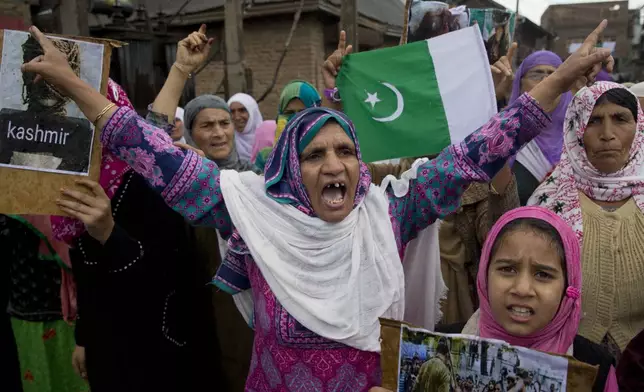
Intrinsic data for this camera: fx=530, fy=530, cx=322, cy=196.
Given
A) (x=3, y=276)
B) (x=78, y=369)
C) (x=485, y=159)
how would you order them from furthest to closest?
1. (x=3, y=276)
2. (x=78, y=369)
3. (x=485, y=159)

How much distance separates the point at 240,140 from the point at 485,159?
4306 millimetres

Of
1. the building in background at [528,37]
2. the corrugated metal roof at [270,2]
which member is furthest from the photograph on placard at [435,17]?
the building in background at [528,37]

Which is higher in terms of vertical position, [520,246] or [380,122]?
[380,122]

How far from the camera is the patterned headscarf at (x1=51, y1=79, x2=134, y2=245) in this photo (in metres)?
2.08

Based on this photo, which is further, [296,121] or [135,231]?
[135,231]

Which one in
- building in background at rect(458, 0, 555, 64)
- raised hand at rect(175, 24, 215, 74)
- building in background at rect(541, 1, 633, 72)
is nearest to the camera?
raised hand at rect(175, 24, 215, 74)

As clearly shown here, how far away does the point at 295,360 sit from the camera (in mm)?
1785

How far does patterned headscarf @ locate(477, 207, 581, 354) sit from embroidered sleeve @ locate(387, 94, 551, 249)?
223mm

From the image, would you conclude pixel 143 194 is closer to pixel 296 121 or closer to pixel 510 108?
pixel 296 121

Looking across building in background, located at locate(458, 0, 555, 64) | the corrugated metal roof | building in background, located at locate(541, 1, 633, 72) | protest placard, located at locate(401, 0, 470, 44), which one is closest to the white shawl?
protest placard, located at locate(401, 0, 470, 44)

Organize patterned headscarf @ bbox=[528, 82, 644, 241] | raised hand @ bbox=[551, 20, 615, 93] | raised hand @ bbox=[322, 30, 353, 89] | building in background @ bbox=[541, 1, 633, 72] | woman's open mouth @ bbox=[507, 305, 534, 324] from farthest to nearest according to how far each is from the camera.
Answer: building in background @ bbox=[541, 1, 633, 72] → raised hand @ bbox=[322, 30, 353, 89] → patterned headscarf @ bbox=[528, 82, 644, 241] → raised hand @ bbox=[551, 20, 615, 93] → woman's open mouth @ bbox=[507, 305, 534, 324]

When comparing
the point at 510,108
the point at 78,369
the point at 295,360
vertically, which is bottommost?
the point at 78,369

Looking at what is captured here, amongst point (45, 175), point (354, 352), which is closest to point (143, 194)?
point (45, 175)

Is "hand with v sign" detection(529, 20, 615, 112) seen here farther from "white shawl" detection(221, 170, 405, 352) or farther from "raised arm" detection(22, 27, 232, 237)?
"raised arm" detection(22, 27, 232, 237)
